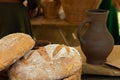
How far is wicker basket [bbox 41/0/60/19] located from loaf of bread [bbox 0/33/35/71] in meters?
1.18

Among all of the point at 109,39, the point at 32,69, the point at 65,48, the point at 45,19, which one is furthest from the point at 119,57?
the point at 45,19

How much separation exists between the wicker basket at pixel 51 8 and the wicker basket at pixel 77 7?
0.42 feet

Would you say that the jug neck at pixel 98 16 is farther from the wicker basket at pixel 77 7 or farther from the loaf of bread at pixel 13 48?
the wicker basket at pixel 77 7

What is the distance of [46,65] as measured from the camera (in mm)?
745

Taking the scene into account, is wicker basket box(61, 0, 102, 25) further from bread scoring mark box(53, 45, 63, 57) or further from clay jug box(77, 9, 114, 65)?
bread scoring mark box(53, 45, 63, 57)

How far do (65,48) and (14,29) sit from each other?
888mm

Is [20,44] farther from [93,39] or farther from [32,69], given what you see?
[93,39]

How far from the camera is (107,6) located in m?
1.84

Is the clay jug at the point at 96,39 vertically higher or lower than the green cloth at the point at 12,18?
higher

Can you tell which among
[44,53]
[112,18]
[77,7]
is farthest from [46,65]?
[112,18]

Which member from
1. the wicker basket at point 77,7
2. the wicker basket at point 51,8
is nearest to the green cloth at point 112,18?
the wicker basket at point 77,7

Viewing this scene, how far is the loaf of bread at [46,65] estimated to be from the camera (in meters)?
0.73

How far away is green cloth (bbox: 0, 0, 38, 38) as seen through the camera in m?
1.56

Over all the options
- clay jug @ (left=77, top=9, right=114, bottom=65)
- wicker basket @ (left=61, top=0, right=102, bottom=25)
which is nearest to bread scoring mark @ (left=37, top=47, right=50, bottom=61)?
clay jug @ (left=77, top=9, right=114, bottom=65)
